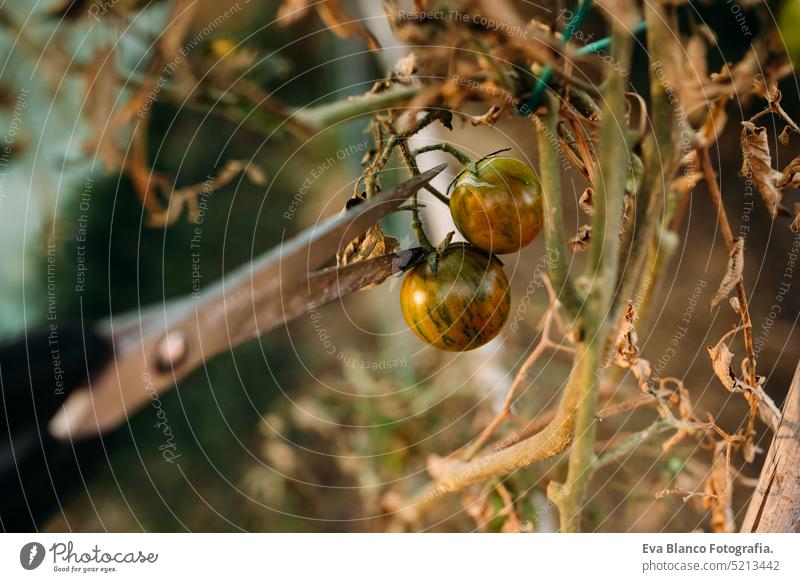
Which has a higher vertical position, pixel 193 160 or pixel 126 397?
pixel 193 160

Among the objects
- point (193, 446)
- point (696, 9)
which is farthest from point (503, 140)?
point (193, 446)

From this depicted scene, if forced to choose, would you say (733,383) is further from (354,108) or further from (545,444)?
(354,108)

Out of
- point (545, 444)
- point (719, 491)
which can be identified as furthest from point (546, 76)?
point (719, 491)

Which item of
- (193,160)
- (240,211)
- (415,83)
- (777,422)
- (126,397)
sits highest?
(193,160)

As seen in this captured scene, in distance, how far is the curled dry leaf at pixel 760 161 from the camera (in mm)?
476

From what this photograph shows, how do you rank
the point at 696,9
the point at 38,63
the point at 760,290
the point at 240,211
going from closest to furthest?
the point at 696,9 < the point at 38,63 < the point at 760,290 < the point at 240,211

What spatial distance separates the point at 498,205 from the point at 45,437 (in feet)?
1.15

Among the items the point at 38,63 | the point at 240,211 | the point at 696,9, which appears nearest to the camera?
the point at 696,9

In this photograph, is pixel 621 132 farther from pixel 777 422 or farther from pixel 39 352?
pixel 39 352

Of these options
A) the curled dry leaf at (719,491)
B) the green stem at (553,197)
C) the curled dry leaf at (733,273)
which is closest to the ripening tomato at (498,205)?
the green stem at (553,197)

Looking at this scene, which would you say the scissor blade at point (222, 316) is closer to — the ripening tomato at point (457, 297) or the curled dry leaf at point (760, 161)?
the ripening tomato at point (457, 297)

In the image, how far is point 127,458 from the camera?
1.18 metres

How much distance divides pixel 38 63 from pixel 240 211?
2.17 ft

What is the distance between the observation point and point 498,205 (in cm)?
42
